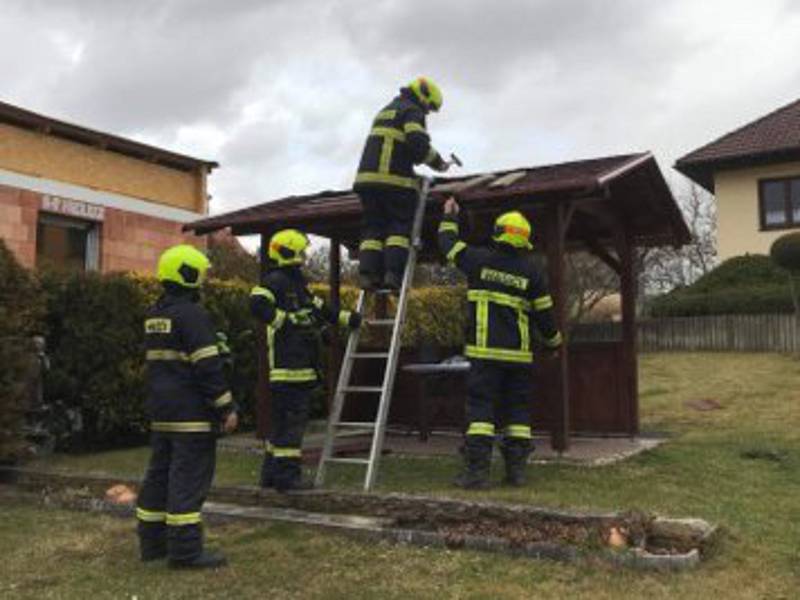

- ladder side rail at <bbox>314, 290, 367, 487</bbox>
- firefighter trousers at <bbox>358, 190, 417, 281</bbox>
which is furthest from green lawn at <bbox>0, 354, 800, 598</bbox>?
firefighter trousers at <bbox>358, 190, 417, 281</bbox>

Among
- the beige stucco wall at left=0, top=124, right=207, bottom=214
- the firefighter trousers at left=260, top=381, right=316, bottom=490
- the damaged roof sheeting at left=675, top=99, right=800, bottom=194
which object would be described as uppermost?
the damaged roof sheeting at left=675, top=99, right=800, bottom=194

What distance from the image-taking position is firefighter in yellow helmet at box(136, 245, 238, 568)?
589cm

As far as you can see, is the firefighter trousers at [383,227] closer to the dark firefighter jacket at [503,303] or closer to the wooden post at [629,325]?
the dark firefighter jacket at [503,303]

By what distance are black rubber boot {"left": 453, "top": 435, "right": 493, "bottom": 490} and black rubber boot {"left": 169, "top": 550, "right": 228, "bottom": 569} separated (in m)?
2.20

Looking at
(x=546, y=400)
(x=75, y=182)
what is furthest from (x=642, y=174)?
(x=75, y=182)

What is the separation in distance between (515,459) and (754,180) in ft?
74.3

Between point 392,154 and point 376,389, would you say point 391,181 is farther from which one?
point 376,389

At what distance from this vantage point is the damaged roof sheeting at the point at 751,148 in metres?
26.6

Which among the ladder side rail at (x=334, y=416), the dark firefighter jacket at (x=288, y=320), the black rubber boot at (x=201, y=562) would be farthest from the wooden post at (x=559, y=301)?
the black rubber boot at (x=201, y=562)

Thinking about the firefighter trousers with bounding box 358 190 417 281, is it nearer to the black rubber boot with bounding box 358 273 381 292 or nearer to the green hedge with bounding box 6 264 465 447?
the black rubber boot with bounding box 358 273 381 292

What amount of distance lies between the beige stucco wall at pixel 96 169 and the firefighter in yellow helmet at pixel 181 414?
32.6 ft

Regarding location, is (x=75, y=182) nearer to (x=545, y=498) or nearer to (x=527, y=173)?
(x=527, y=173)

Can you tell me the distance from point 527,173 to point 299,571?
206 inches

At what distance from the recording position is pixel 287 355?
7387 millimetres
